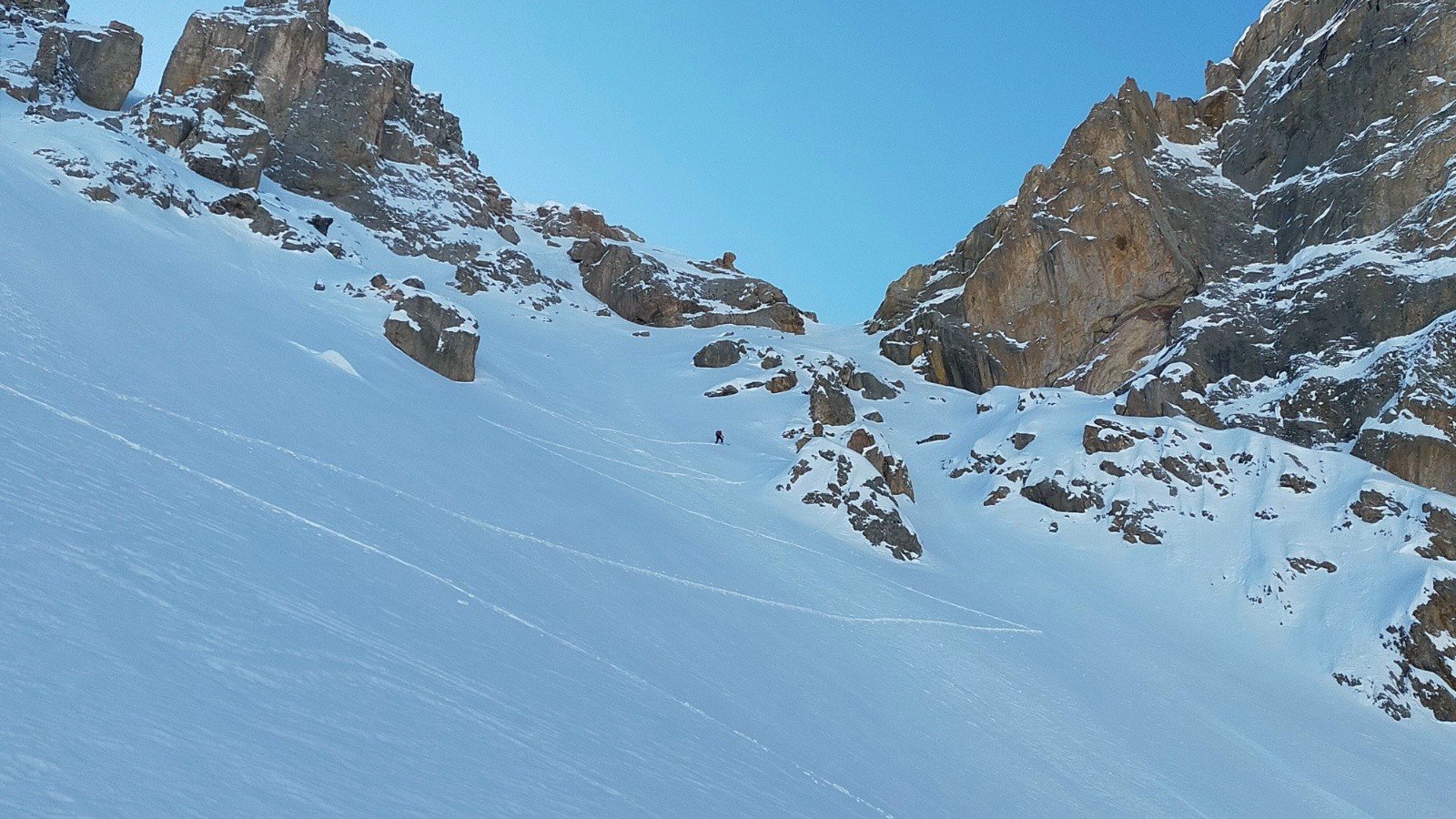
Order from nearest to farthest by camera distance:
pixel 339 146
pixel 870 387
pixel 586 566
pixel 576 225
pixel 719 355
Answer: pixel 586 566
pixel 719 355
pixel 870 387
pixel 339 146
pixel 576 225

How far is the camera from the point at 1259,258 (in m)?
57.0

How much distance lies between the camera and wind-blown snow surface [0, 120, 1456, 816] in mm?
5234

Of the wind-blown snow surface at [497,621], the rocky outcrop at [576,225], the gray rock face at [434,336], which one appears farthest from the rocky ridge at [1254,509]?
the rocky outcrop at [576,225]

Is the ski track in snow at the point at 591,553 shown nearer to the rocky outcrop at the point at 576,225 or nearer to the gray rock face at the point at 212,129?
the gray rock face at the point at 212,129

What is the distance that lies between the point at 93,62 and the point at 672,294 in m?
45.3

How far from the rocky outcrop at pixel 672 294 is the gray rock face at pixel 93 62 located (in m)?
36.3

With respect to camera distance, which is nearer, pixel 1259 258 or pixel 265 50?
pixel 1259 258

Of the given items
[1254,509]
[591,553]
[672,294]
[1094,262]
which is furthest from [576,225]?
[591,553]

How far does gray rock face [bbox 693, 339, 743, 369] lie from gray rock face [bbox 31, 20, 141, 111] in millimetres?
46850

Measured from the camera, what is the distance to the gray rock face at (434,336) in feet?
106

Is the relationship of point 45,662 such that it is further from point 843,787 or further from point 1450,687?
point 1450,687

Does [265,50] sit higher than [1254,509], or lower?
higher

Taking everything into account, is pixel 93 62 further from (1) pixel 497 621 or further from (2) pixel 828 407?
(1) pixel 497 621

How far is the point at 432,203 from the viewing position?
73125 millimetres
